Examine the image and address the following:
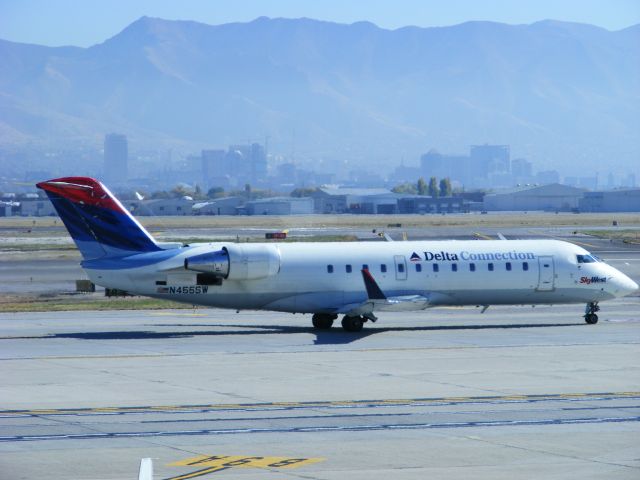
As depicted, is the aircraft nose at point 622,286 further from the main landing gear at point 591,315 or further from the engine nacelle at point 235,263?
the engine nacelle at point 235,263

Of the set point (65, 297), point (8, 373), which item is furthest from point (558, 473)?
point (65, 297)

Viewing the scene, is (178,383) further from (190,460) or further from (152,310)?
(152,310)

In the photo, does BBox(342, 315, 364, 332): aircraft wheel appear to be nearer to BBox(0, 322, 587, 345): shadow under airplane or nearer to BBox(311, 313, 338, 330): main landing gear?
BBox(0, 322, 587, 345): shadow under airplane

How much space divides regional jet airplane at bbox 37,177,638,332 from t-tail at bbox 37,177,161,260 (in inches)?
1.3

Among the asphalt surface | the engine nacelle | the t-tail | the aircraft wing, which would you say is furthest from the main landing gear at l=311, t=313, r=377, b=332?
the t-tail

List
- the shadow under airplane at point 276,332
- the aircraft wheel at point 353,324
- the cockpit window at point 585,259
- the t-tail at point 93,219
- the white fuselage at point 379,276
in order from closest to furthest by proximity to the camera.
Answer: the shadow under airplane at point 276,332 → the t-tail at point 93,219 → the white fuselage at point 379,276 → the aircraft wheel at point 353,324 → the cockpit window at point 585,259

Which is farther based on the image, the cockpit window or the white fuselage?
the cockpit window

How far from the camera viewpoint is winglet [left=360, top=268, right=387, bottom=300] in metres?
38.9

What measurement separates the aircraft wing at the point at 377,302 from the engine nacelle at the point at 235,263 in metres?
3.13

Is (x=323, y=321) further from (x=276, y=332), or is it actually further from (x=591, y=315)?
(x=591, y=315)

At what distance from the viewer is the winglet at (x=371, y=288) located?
38875 millimetres

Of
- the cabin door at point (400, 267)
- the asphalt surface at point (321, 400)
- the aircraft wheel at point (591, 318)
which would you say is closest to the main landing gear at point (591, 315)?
the aircraft wheel at point (591, 318)

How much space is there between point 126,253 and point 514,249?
552 inches

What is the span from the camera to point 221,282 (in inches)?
1569
